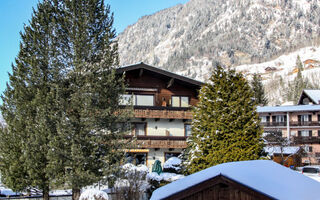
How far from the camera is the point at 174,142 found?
1169 inches

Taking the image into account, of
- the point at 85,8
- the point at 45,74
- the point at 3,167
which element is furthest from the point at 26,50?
the point at 3,167

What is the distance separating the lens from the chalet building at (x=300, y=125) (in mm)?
54834

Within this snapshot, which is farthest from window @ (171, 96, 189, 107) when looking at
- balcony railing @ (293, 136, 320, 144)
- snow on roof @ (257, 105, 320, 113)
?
snow on roof @ (257, 105, 320, 113)

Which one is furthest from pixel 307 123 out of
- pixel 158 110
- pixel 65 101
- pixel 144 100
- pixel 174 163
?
pixel 65 101

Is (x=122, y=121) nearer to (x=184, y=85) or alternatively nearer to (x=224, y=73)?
(x=224, y=73)

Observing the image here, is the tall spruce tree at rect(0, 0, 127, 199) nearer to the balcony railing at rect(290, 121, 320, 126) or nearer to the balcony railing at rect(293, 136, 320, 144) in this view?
the balcony railing at rect(293, 136, 320, 144)

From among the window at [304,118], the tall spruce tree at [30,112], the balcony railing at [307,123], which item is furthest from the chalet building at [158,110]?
the window at [304,118]

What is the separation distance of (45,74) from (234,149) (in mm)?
11673

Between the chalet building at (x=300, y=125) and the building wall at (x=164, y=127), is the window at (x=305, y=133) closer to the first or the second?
the chalet building at (x=300, y=125)

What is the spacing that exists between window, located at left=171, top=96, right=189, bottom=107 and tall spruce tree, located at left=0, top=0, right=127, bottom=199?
13.3 metres

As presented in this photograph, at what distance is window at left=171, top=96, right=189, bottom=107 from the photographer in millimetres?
31375

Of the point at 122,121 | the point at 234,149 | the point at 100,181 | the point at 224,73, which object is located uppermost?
the point at 224,73

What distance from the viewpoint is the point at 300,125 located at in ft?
187

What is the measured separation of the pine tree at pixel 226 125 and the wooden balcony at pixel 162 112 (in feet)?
40.0
